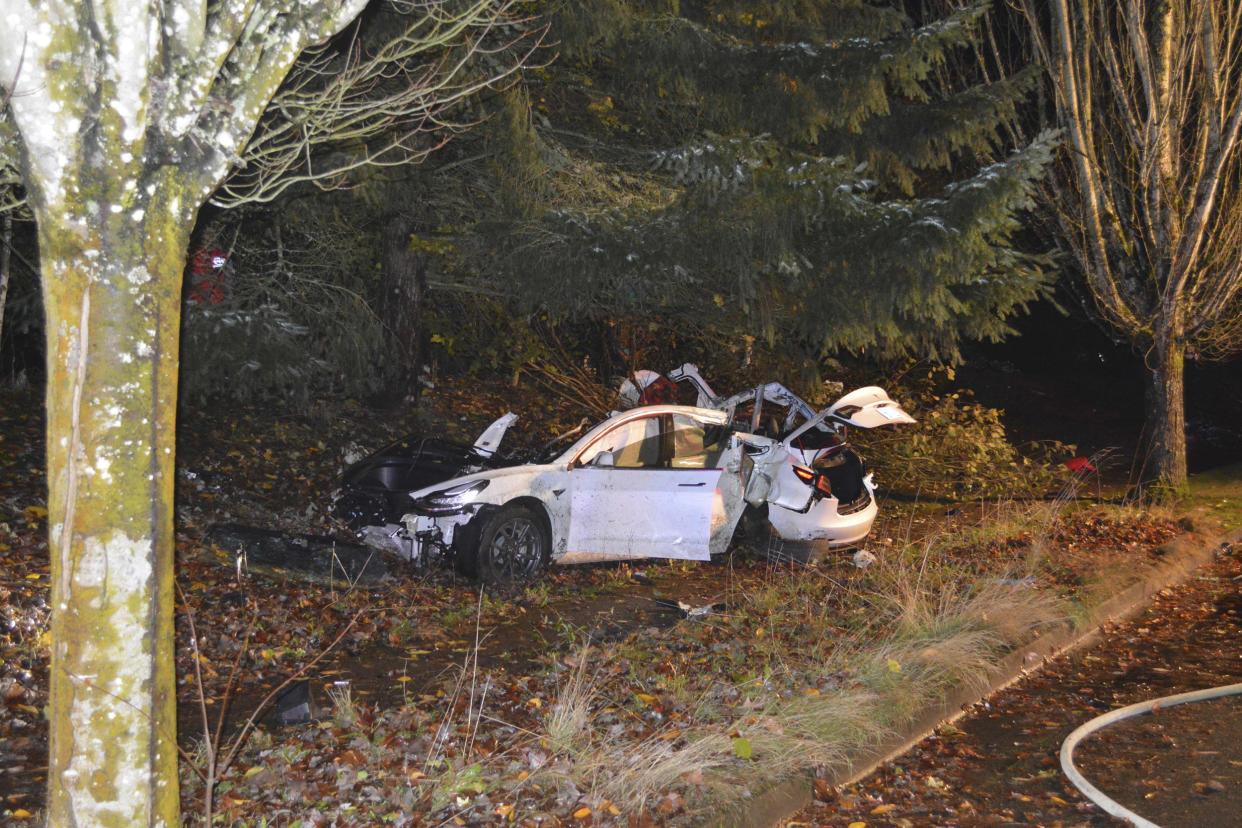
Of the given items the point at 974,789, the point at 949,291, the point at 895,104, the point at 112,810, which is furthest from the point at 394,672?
the point at 895,104

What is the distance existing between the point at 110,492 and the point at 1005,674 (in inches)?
234

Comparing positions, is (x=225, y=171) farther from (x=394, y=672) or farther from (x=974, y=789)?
(x=974, y=789)

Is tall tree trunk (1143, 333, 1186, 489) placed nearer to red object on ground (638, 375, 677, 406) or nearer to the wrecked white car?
the wrecked white car

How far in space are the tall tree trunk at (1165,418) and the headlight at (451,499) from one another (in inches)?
407

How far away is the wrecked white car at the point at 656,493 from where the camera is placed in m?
8.32

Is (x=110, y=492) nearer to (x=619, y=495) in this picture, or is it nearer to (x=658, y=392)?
(x=619, y=495)

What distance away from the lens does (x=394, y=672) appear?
6.25 meters

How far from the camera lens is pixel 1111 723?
616 cm

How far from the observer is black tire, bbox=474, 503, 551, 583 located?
8211 millimetres

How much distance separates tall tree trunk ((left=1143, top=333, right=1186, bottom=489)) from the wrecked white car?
232 inches

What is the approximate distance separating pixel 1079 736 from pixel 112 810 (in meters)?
4.94

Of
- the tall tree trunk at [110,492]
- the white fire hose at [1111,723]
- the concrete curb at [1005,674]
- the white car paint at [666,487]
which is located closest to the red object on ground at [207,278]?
the white car paint at [666,487]

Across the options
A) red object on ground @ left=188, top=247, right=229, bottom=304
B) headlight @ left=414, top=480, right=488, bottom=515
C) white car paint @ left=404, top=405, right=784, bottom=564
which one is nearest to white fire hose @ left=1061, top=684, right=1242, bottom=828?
white car paint @ left=404, top=405, right=784, bottom=564

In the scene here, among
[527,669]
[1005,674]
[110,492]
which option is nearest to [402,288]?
[527,669]
